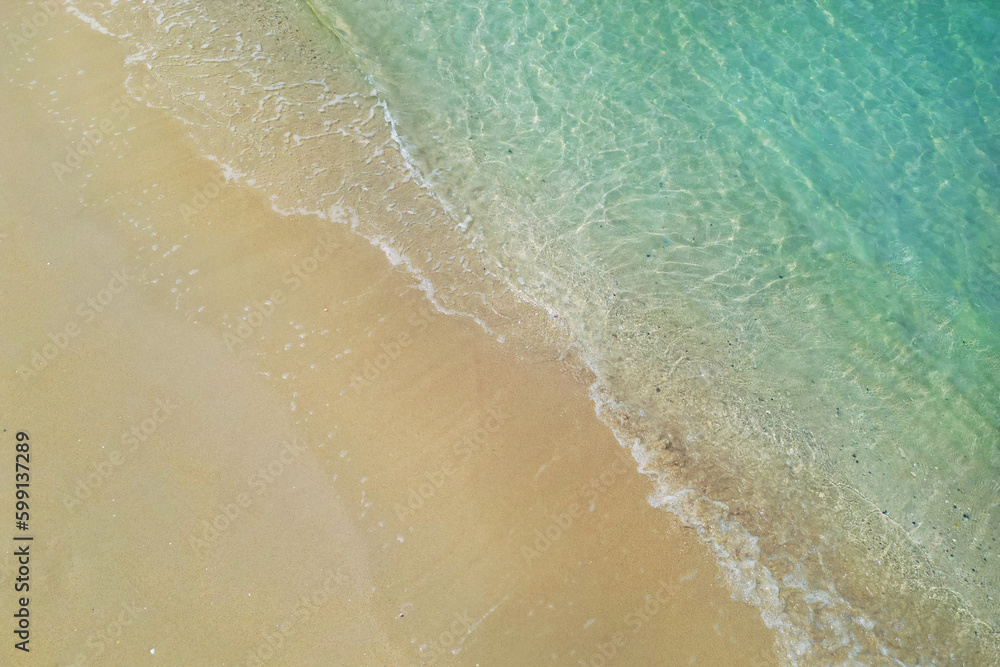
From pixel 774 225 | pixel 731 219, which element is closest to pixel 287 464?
pixel 731 219

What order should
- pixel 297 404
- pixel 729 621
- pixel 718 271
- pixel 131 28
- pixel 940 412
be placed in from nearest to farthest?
pixel 729 621, pixel 297 404, pixel 940 412, pixel 718 271, pixel 131 28

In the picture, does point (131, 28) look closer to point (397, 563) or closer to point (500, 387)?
point (500, 387)

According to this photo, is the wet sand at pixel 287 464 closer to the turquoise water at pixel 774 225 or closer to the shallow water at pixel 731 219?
the shallow water at pixel 731 219

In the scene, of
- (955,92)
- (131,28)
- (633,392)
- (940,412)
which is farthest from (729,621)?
(131,28)

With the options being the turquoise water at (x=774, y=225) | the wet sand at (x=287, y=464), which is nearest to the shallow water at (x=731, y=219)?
the turquoise water at (x=774, y=225)

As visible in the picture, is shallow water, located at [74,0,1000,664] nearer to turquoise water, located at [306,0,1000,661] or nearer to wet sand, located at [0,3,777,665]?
turquoise water, located at [306,0,1000,661]

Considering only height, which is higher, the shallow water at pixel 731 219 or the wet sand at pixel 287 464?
the shallow water at pixel 731 219

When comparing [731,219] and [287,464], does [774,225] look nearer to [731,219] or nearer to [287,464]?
[731,219]
